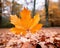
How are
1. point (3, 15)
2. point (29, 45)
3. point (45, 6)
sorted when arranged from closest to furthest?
1. point (29, 45)
2. point (3, 15)
3. point (45, 6)

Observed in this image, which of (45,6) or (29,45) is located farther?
(45,6)

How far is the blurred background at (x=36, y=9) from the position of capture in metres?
4.04

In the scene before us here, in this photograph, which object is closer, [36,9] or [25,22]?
[25,22]

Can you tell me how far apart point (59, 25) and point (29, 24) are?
403 cm

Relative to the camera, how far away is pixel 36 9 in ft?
13.4

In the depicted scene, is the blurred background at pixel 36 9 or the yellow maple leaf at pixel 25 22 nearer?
the yellow maple leaf at pixel 25 22

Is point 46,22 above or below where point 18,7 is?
below

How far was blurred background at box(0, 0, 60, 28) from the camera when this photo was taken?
4.04m

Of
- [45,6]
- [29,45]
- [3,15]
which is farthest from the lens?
[45,6]

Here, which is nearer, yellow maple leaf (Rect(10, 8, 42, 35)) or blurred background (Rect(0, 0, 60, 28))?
yellow maple leaf (Rect(10, 8, 42, 35))

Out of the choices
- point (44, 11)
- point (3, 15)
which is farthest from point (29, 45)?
point (44, 11)

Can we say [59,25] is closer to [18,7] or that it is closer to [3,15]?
[18,7]

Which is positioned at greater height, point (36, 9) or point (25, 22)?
point (25, 22)

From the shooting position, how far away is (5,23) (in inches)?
160
